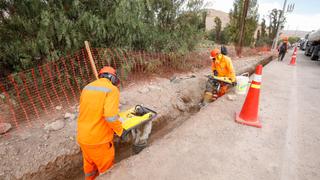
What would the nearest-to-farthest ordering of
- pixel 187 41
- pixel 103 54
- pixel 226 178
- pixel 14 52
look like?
1. pixel 226 178
2. pixel 14 52
3. pixel 103 54
4. pixel 187 41

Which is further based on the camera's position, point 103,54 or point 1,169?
point 103,54

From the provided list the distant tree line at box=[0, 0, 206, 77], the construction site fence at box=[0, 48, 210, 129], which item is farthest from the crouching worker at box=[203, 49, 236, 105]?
the construction site fence at box=[0, 48, 210, 129]

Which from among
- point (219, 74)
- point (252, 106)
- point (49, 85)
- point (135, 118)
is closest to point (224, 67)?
point (219, 74)

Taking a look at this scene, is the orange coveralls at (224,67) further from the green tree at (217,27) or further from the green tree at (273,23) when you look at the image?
the green tree at (273,23)

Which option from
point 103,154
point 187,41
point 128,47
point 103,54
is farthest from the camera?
point 187,41

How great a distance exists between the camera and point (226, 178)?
205 cm

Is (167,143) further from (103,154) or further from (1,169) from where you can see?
(1,169)

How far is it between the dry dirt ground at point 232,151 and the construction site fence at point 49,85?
8.18 feet

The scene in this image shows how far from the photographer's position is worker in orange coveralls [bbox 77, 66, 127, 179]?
81.0 inches

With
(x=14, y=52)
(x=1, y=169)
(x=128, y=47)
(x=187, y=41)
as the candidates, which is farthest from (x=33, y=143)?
(x=187, y=41)

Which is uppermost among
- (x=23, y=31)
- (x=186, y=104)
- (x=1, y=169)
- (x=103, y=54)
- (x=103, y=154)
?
(x=23, y=31)

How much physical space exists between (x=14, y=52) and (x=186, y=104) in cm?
437

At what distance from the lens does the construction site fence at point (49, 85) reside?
3.59 meters

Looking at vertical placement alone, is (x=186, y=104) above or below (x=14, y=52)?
below
